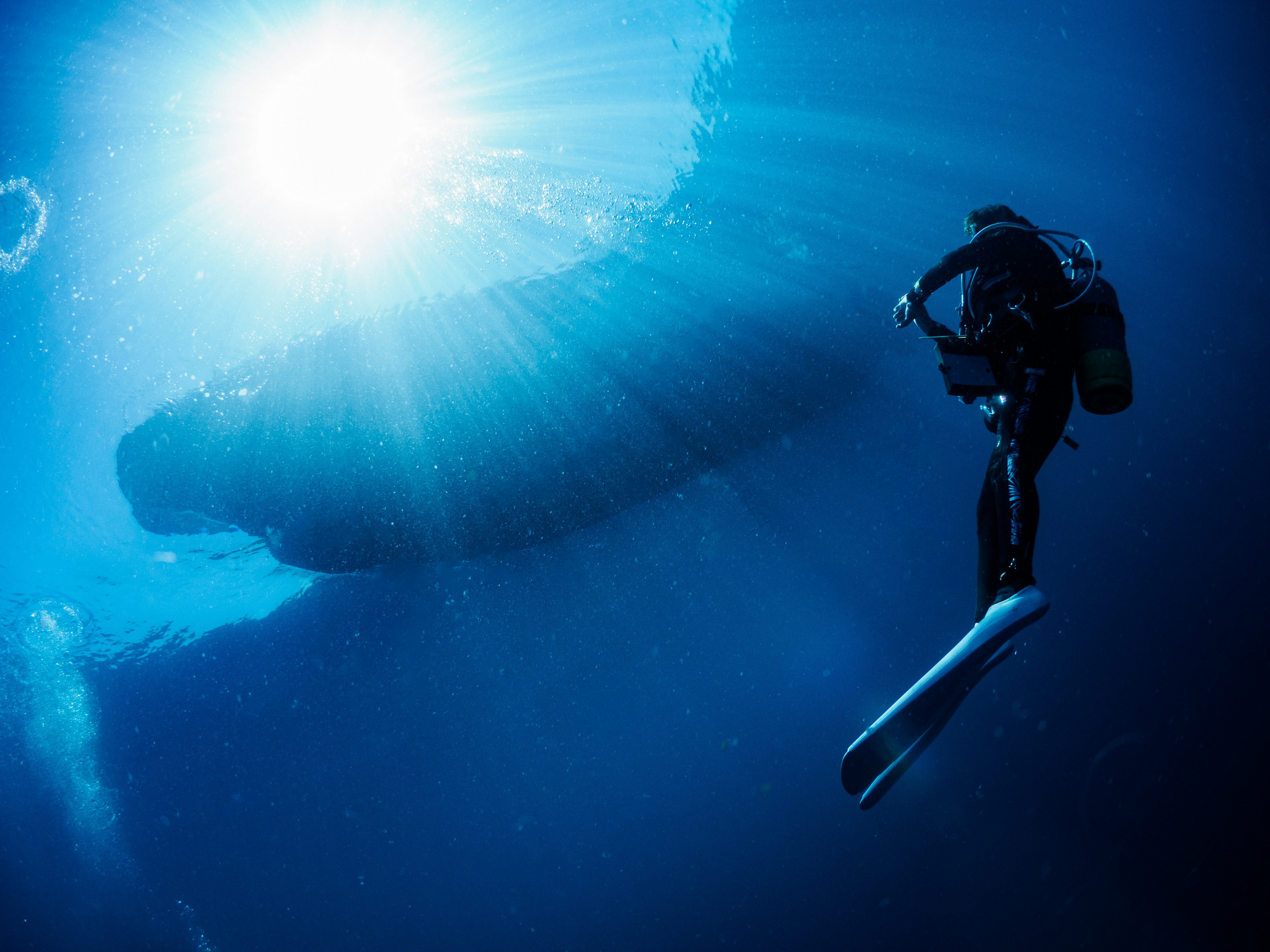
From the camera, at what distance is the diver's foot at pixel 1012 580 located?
208 cm

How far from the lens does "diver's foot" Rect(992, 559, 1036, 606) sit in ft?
Answer: 6.82

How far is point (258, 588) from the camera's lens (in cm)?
1097

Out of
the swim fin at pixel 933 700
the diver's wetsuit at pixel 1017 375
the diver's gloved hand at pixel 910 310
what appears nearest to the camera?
the swim fin at pixel 933 700

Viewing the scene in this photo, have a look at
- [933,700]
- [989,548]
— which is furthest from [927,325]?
[933,700]

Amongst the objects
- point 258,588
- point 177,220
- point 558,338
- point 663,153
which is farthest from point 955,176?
point 258,588

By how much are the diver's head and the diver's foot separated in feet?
5.08

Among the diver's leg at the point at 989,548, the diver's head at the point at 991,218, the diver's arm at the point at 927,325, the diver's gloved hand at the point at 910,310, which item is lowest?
the diver's leg at the point at 989,548

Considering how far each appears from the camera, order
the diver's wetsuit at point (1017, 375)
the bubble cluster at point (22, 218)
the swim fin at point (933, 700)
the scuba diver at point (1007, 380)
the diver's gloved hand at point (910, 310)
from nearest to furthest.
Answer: the swim fin at point (933, 700) → the scuba diver at point (1007, 380) → the diver's wetsuit at point (1017, 375) → the diver's gloved hand at point (910, 310) → the bubble cluster at point (22, 218)

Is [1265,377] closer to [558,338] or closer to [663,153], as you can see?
[663,153]

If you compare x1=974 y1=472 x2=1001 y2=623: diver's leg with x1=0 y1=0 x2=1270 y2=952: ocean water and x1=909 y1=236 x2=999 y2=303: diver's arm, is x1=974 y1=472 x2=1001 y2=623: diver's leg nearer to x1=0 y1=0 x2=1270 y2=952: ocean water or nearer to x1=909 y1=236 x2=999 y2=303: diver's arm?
x1=909 y1=236 x2=999 y2=303: diver's arm

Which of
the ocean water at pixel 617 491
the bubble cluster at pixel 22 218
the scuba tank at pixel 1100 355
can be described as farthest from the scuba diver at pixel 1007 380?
the bubble cluster at pixel 22 218

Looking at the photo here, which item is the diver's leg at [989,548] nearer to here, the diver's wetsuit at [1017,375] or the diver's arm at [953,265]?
the diver's wetsuit at [1017,375]

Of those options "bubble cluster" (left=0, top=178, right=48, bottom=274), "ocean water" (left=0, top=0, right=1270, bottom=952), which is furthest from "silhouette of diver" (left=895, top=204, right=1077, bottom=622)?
"bubble cluster" (left=0, top=178, right=48, bottom=274)

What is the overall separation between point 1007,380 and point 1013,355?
0.37 feet
